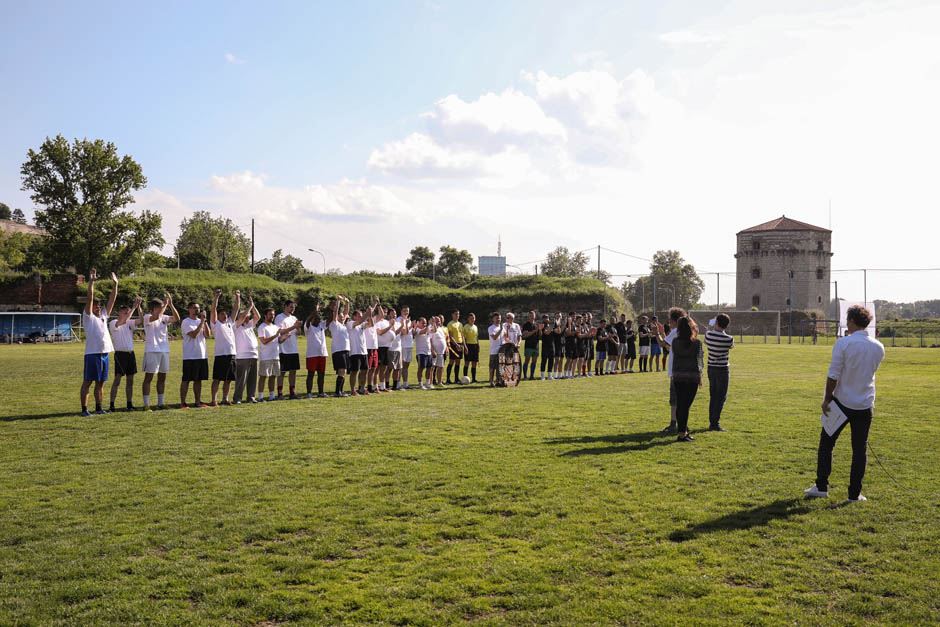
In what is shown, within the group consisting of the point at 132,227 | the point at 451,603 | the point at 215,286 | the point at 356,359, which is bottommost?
the point at 451,603

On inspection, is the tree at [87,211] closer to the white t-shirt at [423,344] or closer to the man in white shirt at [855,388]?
the white t-shirt at [423,344]

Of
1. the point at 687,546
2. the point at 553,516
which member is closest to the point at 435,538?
the point at 553,516

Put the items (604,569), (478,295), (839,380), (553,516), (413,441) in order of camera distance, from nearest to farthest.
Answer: (604,569) < (553,516) < (839,380) < (413,441) < (478,295)

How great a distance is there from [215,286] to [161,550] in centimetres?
5184

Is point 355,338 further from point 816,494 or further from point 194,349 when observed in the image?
point 816,494

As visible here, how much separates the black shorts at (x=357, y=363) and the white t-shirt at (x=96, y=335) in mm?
4941

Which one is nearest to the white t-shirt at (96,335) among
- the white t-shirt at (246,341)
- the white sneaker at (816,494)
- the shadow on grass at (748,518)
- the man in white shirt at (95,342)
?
the man in white shirt at (95,342)

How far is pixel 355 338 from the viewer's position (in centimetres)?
1555

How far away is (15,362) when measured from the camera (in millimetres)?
24438

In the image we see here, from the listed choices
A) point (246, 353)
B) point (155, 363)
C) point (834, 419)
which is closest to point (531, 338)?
point (246, 353)

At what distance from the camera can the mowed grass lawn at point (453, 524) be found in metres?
4.62

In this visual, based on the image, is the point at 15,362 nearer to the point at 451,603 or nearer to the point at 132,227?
the point at 451,603

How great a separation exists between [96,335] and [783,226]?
255 ft

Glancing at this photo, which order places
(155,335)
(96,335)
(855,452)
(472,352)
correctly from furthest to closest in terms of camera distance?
(472,352)
(155,335)
(96,335)
(855,452)
